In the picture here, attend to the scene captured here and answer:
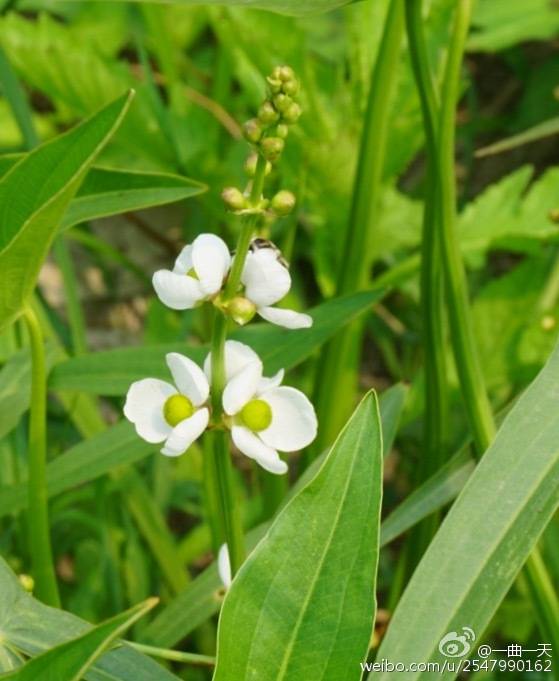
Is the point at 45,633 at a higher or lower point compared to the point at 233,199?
lower

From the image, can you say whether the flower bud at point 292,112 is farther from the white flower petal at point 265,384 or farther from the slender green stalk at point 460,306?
the slender green stalk at point 460,306

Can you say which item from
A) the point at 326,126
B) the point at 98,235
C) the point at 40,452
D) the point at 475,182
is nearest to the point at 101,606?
the point at 40,452

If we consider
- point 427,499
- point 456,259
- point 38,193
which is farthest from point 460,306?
point 38,193

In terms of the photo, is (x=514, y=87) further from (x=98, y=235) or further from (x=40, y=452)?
(x=40, y=452)

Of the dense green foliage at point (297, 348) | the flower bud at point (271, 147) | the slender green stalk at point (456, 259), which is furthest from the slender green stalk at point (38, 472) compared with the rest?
the slender green stalk at point (456, 259)

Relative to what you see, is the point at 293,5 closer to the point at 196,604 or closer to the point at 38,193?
the point at 38,193

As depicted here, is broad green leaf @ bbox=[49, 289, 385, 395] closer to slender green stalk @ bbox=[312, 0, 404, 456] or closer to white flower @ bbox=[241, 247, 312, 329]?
slender green stalk @ bbox=[312, 0, 404, 456]
